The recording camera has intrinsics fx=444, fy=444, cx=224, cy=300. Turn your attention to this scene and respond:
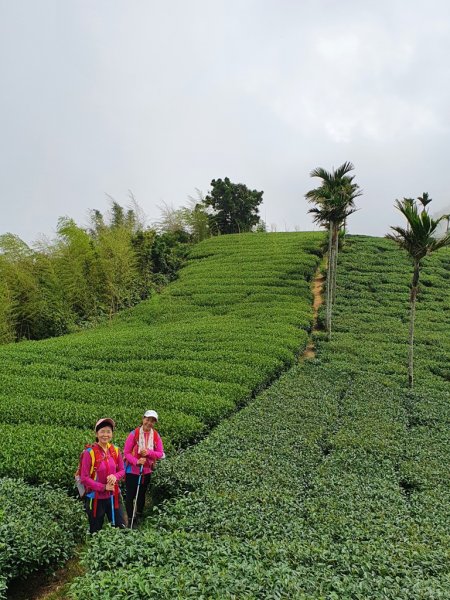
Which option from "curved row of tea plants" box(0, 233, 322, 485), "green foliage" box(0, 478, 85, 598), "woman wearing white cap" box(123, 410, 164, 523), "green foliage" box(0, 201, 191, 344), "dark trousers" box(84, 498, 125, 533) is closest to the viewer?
"green foliage" box(0, 478, 85, 598)

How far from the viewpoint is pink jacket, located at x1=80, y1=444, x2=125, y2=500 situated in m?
5.62

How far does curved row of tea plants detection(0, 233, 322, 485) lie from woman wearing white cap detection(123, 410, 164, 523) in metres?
1.81

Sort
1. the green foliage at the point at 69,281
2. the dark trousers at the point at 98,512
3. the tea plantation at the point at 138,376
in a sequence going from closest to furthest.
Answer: the dark trousers at the point at 98,512 < the tea plantation at the point at 138,376 < the green foliage at the point at 69,281

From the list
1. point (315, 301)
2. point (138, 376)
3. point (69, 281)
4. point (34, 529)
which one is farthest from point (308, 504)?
point (69, 281)

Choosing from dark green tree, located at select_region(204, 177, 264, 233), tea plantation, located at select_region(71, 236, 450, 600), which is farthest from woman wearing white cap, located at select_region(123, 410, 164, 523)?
dark green tree, located at select_region(204, 177, 264, 233)

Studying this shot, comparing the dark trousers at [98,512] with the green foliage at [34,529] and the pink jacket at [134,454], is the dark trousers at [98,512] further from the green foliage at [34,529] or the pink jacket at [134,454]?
the pink jacket at [134,454]

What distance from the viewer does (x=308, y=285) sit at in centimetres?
2658

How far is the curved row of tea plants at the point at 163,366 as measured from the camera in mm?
9758

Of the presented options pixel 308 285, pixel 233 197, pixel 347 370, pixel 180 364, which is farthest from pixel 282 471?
pixel 233 197

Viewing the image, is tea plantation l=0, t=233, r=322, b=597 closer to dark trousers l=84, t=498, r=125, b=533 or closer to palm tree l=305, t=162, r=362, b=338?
dark trousers l=84, t=498, r=125, b=533

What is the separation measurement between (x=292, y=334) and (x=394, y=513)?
12.2 m

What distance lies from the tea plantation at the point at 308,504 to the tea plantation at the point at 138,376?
3.56ft

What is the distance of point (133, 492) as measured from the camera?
6758 millimetres

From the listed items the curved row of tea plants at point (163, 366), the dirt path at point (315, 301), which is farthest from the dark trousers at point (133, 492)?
the dirt path at point (315, 301)
